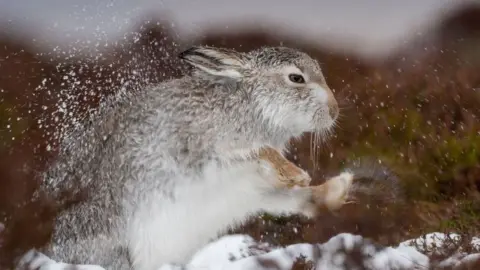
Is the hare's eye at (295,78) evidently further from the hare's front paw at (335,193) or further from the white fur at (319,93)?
the hare's front paw at (335,193)

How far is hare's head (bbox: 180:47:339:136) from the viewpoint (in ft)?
19.9

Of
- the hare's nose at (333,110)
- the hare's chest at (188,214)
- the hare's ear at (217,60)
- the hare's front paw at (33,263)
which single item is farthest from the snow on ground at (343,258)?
the hare's nose at (333,110)

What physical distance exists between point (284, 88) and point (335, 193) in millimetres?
770

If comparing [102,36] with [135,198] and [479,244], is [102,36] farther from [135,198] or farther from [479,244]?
[479,244]

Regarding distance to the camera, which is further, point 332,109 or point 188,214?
point 332,109

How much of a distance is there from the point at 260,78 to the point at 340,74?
2.45 metres

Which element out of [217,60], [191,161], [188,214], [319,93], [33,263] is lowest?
[188,214]

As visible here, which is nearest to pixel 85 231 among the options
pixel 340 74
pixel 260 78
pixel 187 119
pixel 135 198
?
pixel 135 198

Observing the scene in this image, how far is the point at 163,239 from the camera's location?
18.9 ft

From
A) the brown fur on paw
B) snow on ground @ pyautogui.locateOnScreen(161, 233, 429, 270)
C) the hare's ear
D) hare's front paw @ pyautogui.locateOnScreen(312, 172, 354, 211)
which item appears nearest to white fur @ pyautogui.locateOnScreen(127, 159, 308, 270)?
the brown fur on paw

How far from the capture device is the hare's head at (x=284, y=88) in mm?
6074

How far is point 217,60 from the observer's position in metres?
5.92

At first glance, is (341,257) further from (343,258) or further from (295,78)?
(295,78)

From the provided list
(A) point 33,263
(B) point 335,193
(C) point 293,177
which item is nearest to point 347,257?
(A) point 33,263
